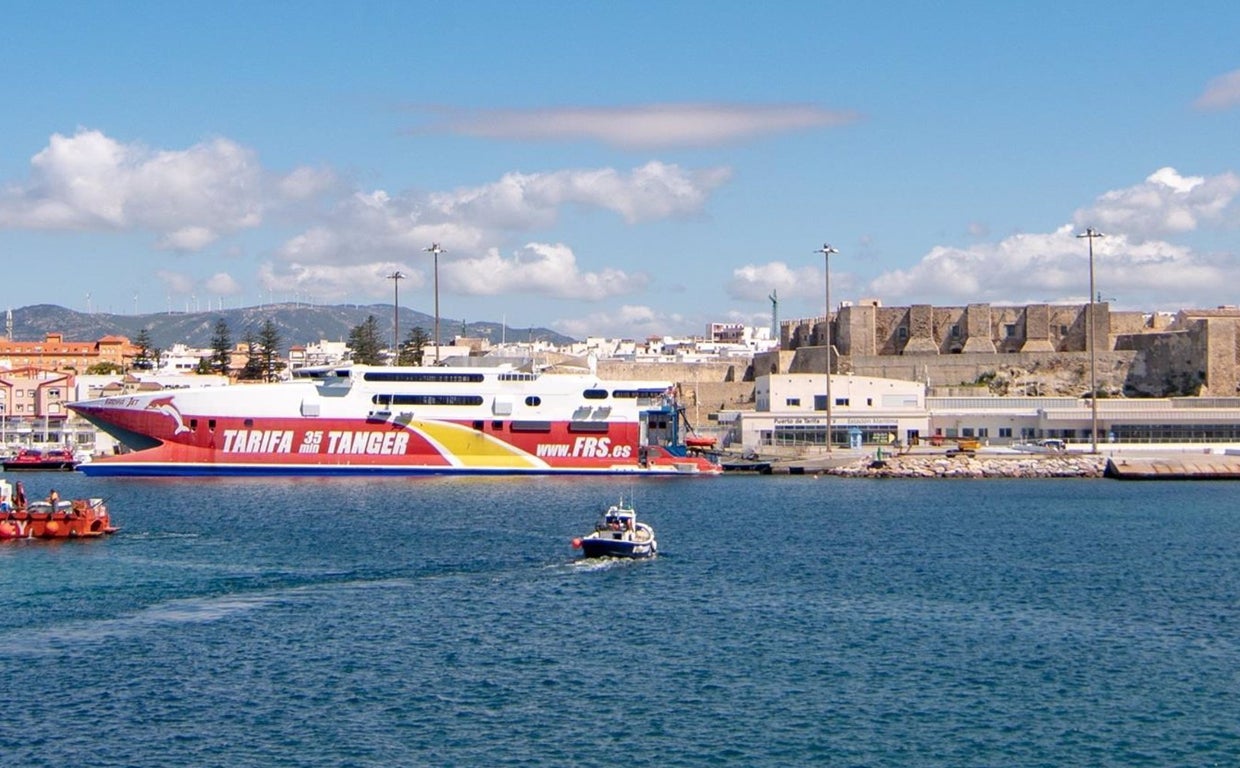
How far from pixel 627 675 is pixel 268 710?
5.33 metres

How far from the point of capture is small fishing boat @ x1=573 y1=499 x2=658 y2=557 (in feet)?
112

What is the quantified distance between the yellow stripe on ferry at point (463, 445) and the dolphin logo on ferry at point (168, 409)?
9.02 m

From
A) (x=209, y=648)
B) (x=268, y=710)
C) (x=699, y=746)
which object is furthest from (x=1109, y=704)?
(x=209, y=648)

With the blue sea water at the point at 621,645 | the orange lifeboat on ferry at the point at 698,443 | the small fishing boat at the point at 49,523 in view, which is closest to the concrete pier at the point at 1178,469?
the orange lifeboat on ferry at the point at 698,443

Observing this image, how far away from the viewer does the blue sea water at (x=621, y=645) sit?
19.4 meters

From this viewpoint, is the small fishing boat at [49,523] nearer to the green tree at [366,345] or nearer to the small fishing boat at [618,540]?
the small fishing boat at [618,540]

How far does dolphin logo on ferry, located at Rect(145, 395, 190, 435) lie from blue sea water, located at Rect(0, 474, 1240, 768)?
17.5m

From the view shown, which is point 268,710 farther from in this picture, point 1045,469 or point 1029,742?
point 1045,469

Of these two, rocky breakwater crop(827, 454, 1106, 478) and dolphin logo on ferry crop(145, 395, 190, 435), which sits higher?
dolphin logo on ferry crop(145, 395, 190, 435)

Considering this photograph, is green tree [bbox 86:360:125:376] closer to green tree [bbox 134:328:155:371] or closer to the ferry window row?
green tree [bbox 134:328:155:371]

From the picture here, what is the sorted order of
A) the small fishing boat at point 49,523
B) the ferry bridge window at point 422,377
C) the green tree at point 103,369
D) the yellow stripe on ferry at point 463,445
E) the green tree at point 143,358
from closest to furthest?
the small fishing boat at point 49,523 < the yellow stripe on ferry at point 463,445 < the ferry bridge window at point 422,377 < the green tree at point 103,369 < the green tree at point 143,358

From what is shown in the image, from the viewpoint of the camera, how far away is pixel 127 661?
23516 mm

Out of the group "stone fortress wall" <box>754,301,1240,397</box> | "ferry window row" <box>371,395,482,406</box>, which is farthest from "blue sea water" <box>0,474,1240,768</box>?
"stone fortress wall" <box>754,301,1240,397</box>

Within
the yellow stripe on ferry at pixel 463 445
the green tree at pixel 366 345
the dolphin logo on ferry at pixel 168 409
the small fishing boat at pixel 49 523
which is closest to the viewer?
the small fishing boat at pixel 49 523
